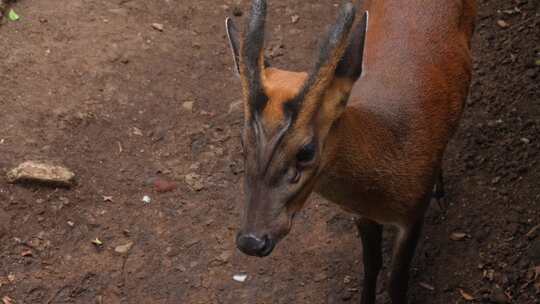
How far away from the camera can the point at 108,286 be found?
557 cm

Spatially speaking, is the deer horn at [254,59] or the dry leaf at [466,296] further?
the dry leaf at [466,296]

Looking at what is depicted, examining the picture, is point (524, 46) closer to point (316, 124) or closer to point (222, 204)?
point (222, 204)

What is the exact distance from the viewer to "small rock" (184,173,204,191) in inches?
243

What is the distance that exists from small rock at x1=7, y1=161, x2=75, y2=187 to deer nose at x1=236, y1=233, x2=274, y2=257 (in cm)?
276

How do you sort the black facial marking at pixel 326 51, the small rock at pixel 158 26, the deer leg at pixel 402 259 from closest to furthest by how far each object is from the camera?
the black facial marking at pixel 326 51 → the deer leg at pixel 402 259 → the small rock at pixel 158 26

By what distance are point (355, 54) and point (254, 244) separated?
96 cm

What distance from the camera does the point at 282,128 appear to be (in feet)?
12.0

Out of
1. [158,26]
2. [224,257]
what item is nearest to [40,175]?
[224,257]

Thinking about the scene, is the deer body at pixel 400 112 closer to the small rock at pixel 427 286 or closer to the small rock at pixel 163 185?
the small rock at pixel 427 286

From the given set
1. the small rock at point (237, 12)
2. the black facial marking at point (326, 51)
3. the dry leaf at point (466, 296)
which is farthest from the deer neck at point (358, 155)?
the small rock at point (237, 12)

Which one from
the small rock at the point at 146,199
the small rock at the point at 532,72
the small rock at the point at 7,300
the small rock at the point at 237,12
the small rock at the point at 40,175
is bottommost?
the small rock at the point at 7,300

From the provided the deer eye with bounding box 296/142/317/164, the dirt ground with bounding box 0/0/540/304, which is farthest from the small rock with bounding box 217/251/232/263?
the deer eye with bounding box 296/142/317/164

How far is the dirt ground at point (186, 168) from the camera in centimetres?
549

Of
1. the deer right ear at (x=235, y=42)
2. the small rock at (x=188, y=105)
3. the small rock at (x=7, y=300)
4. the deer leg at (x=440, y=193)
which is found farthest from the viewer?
the small rock at (x=188, y=105)
